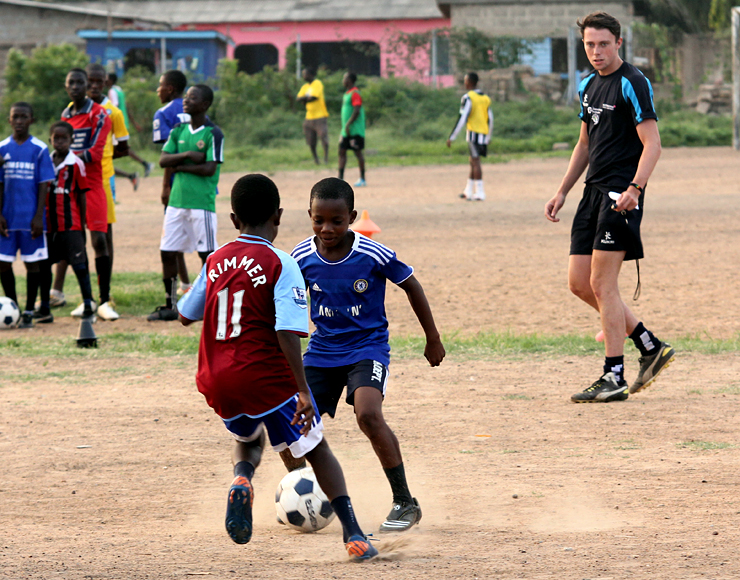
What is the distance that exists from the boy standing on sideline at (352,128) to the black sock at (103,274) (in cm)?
937

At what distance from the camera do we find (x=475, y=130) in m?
16.6

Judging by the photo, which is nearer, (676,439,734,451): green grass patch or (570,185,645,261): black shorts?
(676,439,734,451): green grass patch

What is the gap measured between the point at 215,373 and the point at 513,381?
3.32m

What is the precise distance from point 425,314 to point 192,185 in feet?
16.1

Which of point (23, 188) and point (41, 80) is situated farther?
point (41, 80)

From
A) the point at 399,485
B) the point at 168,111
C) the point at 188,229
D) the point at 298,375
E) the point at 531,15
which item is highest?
the point at 531,15

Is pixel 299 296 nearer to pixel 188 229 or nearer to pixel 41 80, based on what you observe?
pixel 188 229

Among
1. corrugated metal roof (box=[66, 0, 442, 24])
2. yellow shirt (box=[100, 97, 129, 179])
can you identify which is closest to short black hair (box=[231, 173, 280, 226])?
yellow shirt (box=[100, 97, 129, 179])

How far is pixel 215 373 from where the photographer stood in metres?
3.63

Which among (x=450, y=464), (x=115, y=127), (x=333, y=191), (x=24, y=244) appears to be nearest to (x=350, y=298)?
(x=333, y=191)

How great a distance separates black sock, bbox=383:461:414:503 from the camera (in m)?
4.03

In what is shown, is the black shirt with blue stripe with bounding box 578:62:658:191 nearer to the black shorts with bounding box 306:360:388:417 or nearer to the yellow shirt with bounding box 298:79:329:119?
the black shorts with bounding box 306:360:388:417

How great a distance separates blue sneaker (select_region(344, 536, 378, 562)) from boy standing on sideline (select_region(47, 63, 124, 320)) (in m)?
5.65

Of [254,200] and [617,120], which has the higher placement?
[617,120]
